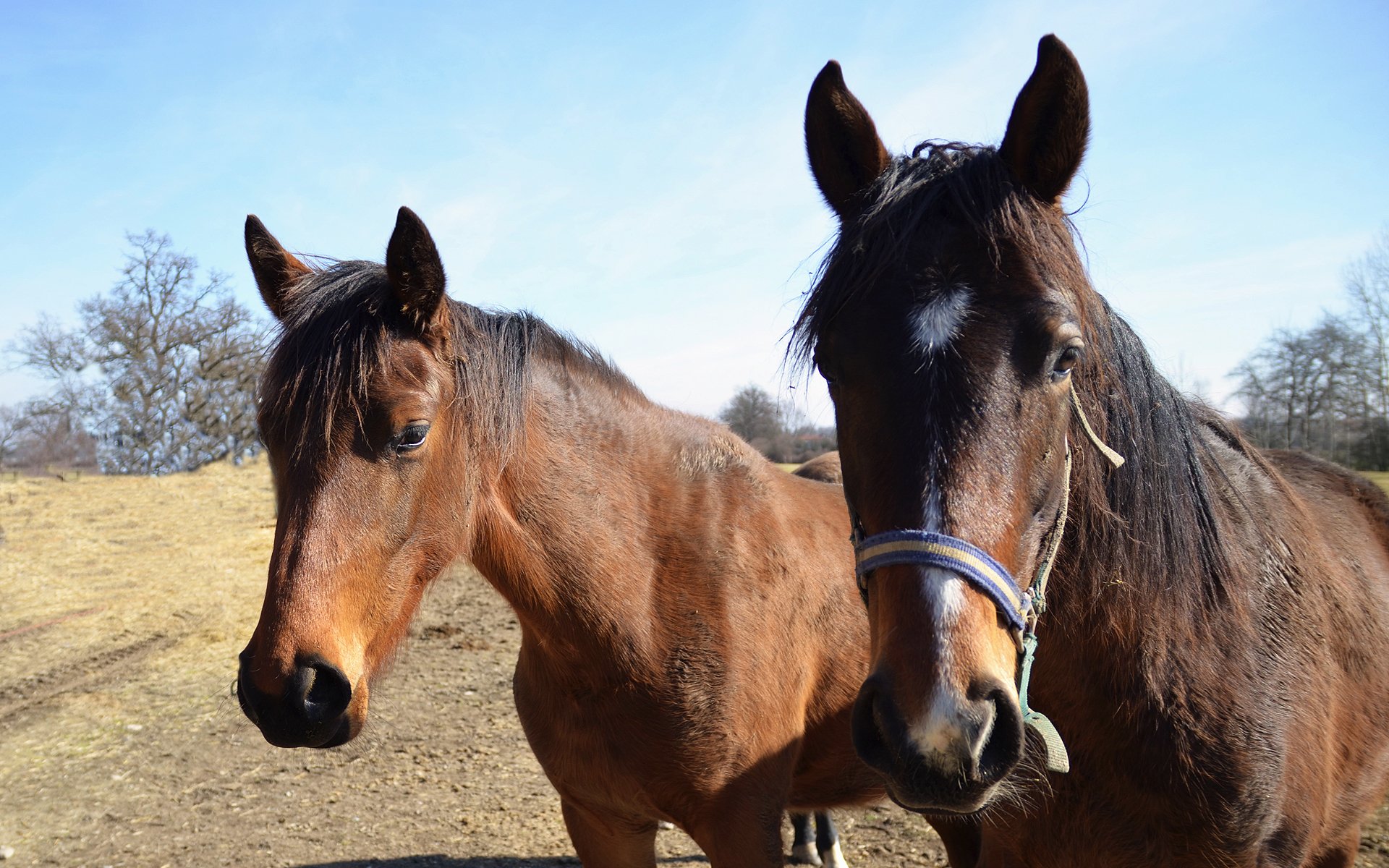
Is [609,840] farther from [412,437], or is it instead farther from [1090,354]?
[1090,354]

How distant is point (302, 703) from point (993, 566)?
5.60 feet

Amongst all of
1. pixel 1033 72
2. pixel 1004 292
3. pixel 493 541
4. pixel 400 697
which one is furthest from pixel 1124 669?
pixel 400 697

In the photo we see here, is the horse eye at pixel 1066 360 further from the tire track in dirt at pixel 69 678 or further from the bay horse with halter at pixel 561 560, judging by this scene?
the tire track in dirt at pixel 69 678

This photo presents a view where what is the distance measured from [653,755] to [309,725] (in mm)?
1081

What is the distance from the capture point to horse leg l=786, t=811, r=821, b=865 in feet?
14.3

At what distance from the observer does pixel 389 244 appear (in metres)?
2.32

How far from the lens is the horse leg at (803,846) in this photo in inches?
172

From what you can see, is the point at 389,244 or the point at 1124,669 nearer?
the point at 1124,669

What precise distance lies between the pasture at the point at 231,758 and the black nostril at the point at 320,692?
845 mm

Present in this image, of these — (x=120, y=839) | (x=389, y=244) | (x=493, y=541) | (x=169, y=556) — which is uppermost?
(x=389, y=244)

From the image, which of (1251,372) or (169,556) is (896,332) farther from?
(1251,372)

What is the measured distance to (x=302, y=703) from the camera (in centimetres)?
196

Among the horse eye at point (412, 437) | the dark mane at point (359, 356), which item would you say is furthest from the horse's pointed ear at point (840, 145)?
the horse eye at point (412, 437)

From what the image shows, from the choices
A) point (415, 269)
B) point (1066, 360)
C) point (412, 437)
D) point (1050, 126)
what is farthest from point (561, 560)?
point (1050, 126)
